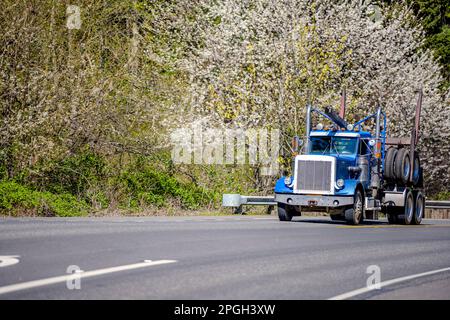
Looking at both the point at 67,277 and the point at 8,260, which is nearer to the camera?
the point at 67,277

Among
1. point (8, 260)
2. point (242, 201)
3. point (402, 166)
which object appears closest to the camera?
point (8, 260)

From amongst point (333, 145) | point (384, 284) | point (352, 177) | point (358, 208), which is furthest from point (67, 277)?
point (333, 145)

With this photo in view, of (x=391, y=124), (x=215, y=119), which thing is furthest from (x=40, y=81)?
(x=391, y=124)

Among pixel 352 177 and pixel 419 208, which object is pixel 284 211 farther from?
pixel 419 208

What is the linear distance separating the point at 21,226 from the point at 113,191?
36.1ft

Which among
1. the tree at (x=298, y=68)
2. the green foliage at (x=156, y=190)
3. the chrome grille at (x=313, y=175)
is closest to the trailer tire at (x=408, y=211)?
the chrome grille at (x=313, y=175)

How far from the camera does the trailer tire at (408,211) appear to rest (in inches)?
1048

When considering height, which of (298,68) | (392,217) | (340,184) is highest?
(298,68)

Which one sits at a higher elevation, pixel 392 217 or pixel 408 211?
pixel 408 211

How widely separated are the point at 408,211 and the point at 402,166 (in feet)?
4.90

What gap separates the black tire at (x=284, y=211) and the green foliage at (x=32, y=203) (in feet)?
17.0

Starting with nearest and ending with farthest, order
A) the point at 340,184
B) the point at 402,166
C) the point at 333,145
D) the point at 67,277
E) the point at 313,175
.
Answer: the point at 67,277 < the point at 340,184 < the point at 313,175 < the point at 333,145 < the point at 402,166

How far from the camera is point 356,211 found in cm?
2420

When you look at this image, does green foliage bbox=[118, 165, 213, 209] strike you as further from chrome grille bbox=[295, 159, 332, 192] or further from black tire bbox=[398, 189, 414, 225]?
black tire bbox=[398, 189, 414, 225]
